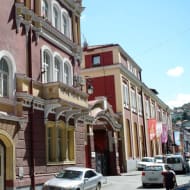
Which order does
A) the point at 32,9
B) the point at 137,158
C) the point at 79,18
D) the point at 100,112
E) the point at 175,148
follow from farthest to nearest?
the point at 175,148
the point at 137,158
the point at 100,112
the point at 79,18
the point at 32,9

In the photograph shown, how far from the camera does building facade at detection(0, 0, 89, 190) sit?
19.0 metres

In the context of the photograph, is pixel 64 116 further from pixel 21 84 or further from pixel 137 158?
pixel 137 158

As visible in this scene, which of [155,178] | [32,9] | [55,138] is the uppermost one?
[32,9]

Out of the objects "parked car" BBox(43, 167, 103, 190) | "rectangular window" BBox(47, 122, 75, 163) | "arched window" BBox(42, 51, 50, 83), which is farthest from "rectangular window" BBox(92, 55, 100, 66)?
"parked car" BBox(43, 167, 103, 190)

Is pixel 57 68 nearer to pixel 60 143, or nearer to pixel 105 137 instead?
pixel 60 143

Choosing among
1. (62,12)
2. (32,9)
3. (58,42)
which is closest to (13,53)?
(32,9)

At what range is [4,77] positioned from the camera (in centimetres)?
1933

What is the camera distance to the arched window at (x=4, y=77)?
1897 centimetres

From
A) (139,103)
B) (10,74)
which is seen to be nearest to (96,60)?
(139,103)

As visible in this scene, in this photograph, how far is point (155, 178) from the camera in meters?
25.0

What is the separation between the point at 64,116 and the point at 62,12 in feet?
23.7

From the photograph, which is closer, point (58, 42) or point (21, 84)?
point (21, 84)

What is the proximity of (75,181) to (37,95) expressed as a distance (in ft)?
18.5

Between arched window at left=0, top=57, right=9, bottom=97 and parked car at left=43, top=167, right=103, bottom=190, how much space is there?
4.94 metres
